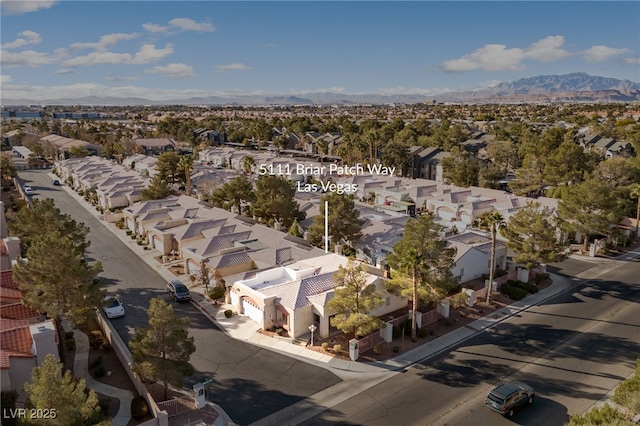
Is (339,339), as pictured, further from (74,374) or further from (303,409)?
(74,374)

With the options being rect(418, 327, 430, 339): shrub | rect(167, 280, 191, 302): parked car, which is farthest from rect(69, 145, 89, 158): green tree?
rect(418, 327, 430, 339): shrub

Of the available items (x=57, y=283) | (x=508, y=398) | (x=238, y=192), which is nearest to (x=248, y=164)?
(x=238, y=192)

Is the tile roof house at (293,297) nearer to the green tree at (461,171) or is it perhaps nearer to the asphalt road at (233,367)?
the asphalt road at (233,367)

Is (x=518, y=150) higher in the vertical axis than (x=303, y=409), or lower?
higher

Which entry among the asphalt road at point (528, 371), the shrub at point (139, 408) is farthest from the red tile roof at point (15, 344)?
the asphalt road at point (528, 371)

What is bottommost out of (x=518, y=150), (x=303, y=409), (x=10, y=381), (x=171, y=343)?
(x=303, y=409)

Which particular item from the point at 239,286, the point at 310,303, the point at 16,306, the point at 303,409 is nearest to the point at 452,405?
the point at 303,409

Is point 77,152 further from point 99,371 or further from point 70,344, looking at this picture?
point 99,371
